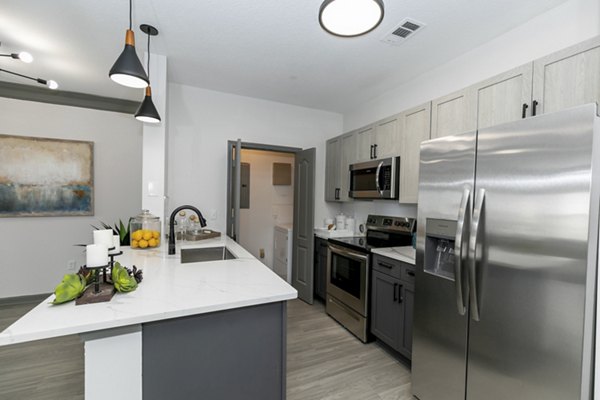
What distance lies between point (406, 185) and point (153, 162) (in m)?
2.42

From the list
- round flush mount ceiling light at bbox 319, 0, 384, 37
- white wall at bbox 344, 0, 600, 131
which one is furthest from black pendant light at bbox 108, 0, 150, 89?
white wall at bbox 344, 0, 600, 131

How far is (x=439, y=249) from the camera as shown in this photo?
1843 mm

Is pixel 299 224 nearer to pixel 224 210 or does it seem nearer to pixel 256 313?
pixel 224 210

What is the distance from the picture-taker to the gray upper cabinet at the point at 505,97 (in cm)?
173

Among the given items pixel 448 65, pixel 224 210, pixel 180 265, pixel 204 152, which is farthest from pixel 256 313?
pixel 448 65

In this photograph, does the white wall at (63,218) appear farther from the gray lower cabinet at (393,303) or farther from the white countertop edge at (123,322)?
the gray lower cabinet at (393,303)

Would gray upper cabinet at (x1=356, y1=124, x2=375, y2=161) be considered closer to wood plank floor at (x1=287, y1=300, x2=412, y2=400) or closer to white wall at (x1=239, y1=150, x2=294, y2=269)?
white wall at (x1=239, y1=150, x2=294, y2=269)

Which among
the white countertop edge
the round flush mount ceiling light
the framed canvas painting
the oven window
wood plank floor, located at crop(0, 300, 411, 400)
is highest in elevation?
the round flush mount ceiling light

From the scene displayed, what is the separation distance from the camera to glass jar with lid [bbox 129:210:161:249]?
2.18m

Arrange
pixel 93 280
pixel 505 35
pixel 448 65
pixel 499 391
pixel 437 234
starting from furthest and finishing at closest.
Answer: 1. pixel 448 65
2. pixel 505 35
3. pixel 437 234
4. pixel 499 391
5. pixel 93 280

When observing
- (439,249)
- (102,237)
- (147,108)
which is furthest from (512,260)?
(147,108)

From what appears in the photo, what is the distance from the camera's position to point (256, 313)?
130cm

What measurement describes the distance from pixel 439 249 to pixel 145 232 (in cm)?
222

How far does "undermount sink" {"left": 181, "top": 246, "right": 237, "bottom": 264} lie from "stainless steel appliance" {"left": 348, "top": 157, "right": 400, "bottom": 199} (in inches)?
63.9
